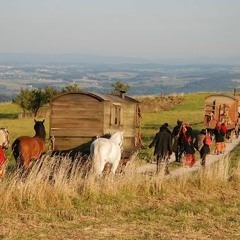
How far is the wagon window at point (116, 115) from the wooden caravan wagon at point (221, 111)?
50.1 feet

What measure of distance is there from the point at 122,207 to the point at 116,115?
8482 mm

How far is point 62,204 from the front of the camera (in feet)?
38.1

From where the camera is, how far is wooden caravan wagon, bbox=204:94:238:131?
113 feet

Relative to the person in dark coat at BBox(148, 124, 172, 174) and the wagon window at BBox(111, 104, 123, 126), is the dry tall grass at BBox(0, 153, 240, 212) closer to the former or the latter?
the person in dark coat at BBox(148, 124, 172, 174)

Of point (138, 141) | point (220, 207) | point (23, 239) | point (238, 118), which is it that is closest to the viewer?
point (23, 239)

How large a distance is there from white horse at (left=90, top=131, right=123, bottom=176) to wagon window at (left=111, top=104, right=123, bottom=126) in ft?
13.8

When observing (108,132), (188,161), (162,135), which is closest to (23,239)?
(162,135)

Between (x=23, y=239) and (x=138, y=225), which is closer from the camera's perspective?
(x=23, y=239)

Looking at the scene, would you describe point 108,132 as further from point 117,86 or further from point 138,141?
point 117,86

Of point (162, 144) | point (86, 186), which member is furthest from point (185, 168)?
point (86, 186)

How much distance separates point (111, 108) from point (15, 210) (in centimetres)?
904

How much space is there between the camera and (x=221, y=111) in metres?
34.7

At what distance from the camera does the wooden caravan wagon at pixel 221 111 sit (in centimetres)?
3441

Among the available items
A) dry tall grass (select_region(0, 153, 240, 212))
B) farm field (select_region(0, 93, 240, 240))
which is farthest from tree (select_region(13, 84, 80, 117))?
farm field (select_region(0, 93, 240, 240))
